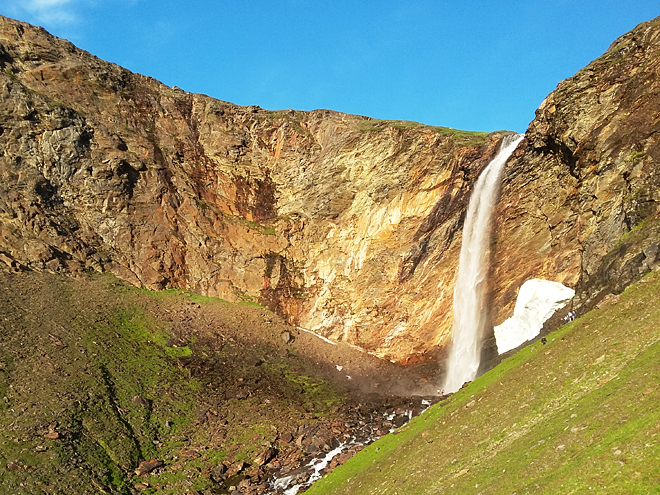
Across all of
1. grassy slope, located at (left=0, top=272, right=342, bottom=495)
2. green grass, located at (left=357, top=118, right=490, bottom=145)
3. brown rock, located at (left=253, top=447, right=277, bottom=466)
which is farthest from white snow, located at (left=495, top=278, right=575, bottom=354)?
brown rock, located at (left=253, top=447, right=277, bottom=466)

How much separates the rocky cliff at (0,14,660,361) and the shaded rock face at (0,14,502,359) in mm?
158

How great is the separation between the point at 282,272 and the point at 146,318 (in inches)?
631

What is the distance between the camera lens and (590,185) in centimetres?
3544

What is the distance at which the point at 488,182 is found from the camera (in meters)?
44.6

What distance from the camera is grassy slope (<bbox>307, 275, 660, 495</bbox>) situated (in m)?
12.4

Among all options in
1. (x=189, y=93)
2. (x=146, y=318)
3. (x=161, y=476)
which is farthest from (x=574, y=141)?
(x=189, y=93)

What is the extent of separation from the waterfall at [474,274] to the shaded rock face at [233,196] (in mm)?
1296

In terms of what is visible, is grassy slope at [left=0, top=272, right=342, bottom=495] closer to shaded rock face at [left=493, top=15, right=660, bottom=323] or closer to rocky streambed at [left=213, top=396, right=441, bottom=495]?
rocky streambed at [left=213, top=396, right=441, bottom=495]

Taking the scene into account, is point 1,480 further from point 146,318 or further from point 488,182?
point 488,182

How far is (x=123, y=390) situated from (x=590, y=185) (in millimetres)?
37624

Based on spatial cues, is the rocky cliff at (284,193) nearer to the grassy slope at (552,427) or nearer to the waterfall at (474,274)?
the waterfall at (474,274)

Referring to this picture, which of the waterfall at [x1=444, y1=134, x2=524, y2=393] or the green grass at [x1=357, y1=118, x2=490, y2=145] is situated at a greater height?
the green grass at [x1=357, y1=118, x2=490, y2=145]

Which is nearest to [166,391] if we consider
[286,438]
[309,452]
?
[286,438]

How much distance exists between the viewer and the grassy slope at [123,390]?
27.2 m
